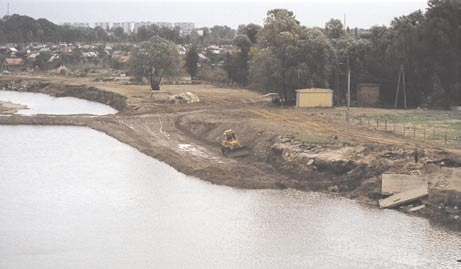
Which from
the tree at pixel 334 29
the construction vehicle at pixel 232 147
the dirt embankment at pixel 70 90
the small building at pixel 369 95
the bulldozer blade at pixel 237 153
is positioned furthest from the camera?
the tree at pixel 334 29

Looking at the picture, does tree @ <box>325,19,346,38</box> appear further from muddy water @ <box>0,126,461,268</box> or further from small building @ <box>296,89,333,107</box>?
muddy water @ <box>0,126,461,268</box>

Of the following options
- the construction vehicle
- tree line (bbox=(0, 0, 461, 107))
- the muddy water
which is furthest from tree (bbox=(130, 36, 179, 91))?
the muddy water

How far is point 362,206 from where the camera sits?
2484 cm

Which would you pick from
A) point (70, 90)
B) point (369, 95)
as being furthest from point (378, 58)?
point (70, 90)

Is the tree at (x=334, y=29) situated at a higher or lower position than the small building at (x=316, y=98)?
higher

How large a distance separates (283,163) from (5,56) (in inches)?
3331

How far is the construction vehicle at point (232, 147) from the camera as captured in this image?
33.1 m

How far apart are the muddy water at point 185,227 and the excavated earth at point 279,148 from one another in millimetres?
1157

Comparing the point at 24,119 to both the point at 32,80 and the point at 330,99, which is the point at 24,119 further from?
the point at 32,80

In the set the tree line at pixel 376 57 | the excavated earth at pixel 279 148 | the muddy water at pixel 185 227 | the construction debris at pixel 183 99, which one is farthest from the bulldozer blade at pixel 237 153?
the construction debris at pixel 183 99

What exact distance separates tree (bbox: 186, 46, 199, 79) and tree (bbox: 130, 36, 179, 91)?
12.9 meters

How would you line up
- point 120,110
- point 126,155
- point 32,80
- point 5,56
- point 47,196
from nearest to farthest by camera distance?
point 47,196 → point 126,155 → point 120,110 → point 32,80 → point 5,56

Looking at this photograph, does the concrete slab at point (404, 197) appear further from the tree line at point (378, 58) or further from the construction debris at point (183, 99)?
the construction debris at point (183, 99)

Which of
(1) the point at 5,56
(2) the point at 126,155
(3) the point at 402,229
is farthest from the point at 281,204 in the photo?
(1) the point at 5,56
